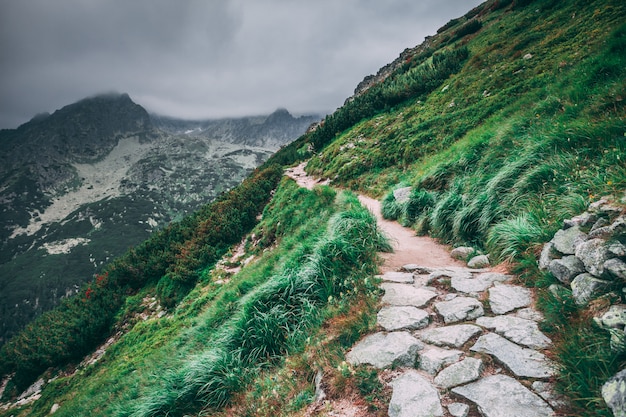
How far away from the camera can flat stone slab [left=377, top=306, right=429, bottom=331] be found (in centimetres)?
414

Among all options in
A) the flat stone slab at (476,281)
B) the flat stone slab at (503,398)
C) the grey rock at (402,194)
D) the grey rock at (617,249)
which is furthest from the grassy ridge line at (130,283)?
the grey rock at (617,249)

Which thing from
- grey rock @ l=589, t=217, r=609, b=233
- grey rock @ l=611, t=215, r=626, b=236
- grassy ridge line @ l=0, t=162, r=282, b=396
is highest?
grey rock @ l=611, t=215, r=626, b=236

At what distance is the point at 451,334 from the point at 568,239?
2.17 metres

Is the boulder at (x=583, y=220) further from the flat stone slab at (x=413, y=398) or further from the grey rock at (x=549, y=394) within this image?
the flat stone slab at (x=413, y=398)

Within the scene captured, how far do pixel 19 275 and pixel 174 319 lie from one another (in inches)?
9312

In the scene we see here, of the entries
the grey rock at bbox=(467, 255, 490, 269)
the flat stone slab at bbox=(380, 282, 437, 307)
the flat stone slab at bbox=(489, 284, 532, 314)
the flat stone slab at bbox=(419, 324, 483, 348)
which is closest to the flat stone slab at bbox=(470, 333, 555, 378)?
the flat stone slab at bbox=(419, 324, 483, 348)

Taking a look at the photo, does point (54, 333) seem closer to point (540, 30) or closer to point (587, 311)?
point (587, 311)

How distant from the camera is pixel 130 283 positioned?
1830cm

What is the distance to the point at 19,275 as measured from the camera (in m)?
172

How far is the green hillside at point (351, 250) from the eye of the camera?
13.6 feet

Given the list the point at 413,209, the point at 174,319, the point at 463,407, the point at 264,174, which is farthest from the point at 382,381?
the point at 264,174

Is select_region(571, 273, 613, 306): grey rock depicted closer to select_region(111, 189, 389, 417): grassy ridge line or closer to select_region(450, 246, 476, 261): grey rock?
select_region(111, 189, 389, 417): grassy ridge line

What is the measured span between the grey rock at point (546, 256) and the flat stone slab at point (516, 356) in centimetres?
154

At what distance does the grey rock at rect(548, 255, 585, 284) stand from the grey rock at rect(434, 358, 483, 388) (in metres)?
1.73
